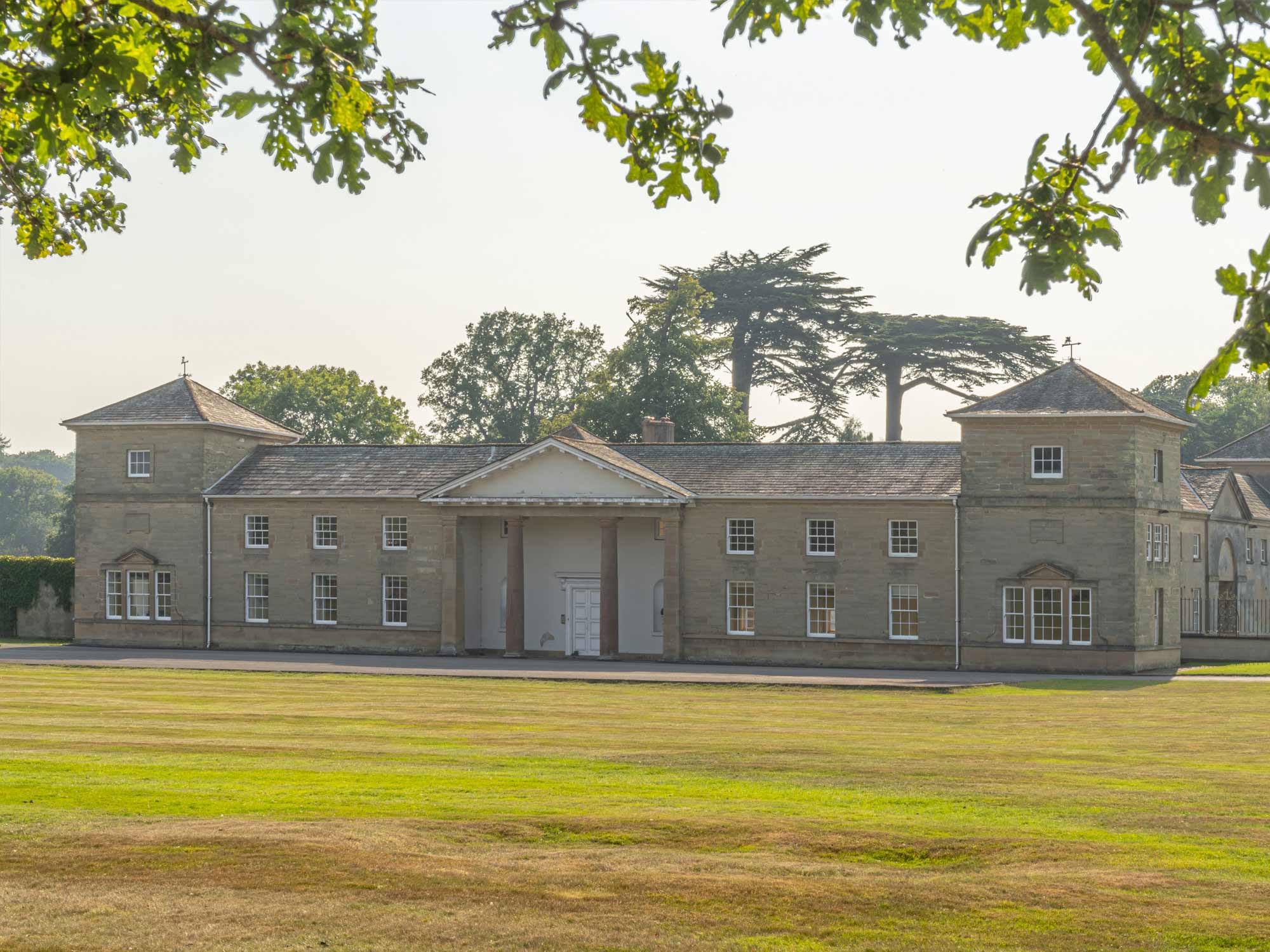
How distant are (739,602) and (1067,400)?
39.5 feet

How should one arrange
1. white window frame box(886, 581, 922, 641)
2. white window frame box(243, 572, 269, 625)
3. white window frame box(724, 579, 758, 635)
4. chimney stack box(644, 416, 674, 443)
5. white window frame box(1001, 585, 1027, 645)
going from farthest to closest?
chimney stack box(644, 416, 674, 443)
white window frame box(243, 572, 269, 625)
white window frame box(724, 579, 758, 635)
white window frame box(886, 581, 922, 641)
white window frame box(1001, 585, 1027, 645)

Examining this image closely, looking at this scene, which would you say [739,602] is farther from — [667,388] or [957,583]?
[667,388]

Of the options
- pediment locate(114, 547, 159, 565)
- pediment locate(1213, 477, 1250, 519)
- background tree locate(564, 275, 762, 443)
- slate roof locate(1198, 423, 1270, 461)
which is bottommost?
pediment locate(114, 547, 159, 565)

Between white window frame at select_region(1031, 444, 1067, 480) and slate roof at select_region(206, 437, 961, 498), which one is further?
slate roof at select_region(206, 437, 961, 498)

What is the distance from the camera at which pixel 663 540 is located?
163 ft

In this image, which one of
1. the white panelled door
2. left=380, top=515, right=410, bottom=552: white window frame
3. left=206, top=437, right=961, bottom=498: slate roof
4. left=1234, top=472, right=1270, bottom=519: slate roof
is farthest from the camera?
left=1234, top=472, right=1270, bottom=519: slate roof

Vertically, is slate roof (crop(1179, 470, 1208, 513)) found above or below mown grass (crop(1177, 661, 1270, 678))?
above

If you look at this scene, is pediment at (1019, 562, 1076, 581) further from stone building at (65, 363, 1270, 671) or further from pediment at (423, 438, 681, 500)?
pediment at (423, 438, 681, 500)

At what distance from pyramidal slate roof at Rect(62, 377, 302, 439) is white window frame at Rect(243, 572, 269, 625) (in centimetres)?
580

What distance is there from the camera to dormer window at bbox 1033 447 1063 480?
4431cm

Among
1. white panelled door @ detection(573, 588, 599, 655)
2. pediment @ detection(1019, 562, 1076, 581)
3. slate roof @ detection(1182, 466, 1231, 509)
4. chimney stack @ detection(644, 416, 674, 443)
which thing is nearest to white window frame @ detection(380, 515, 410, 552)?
white panelled door @ detection(573, 588, 599, 655)

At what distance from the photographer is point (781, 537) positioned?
155 ft

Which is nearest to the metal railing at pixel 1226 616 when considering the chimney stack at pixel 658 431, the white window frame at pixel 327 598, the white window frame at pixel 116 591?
the chimney stack at pixel 658 431

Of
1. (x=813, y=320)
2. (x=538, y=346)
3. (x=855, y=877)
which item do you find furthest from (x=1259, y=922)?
(x=538, y=346)
